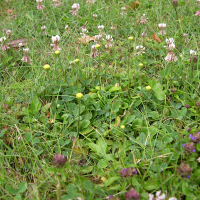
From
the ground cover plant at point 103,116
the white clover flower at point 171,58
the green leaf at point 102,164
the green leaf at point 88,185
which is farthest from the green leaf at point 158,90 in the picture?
the green leaf at point 88,185

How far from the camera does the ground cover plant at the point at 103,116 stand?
4.18ft

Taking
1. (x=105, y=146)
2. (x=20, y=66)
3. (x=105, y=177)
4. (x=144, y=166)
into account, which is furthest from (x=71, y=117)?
(x=20, y=66)

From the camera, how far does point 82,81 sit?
6.49 feet

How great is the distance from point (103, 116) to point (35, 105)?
57 centimetres

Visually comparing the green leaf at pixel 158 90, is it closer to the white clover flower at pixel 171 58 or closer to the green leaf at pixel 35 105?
the white clover flower at pixel 171 58

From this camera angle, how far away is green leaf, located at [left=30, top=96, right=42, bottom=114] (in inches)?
69.3

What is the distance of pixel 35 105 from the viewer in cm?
180

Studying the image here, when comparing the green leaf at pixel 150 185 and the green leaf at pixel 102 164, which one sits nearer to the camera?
the green leaf at pixel 150 185

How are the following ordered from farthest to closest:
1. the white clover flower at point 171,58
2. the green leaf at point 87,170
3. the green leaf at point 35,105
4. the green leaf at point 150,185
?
the white clover flower at point 171,58
the green leaf at point 35,105
the green leaf at point 87,170
the green leaf at point 150,185

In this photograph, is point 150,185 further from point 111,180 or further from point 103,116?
point 103,116

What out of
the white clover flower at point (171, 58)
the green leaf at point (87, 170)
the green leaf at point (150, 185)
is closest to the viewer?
the green leaf at point (150, 185)

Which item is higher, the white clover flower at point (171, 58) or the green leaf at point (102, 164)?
the white clover flower at point (171, 58)

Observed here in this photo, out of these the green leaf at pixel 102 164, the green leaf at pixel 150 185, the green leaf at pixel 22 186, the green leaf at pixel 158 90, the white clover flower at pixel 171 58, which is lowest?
the green leaf at pixel 150 185

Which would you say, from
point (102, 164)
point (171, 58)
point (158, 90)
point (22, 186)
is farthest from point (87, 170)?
point (171, 58)
